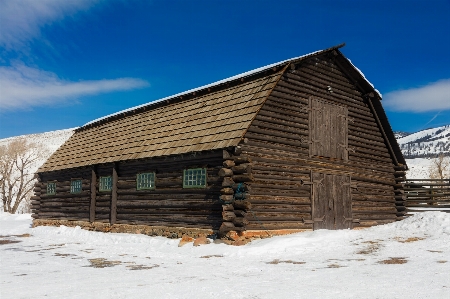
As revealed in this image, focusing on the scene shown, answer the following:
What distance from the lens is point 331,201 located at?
16656 mm

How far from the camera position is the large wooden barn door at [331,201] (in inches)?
633

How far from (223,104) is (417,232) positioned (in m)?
8.23

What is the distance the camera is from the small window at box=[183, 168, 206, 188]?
1523 centimetres

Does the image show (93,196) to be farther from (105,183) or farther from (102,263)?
(102,263)

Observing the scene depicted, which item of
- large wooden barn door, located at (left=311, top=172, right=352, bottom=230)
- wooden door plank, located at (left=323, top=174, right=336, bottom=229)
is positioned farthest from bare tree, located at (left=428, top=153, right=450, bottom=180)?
wooden door plank, located at (left=323, top=174, right=336, bottom=229)

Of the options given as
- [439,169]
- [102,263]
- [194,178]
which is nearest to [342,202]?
[194,178]

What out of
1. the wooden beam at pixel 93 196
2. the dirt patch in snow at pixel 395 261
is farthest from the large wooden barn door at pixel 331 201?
the wooden beam at pixel 93 196

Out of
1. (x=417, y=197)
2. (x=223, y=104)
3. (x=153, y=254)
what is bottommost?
(x=153, y=254)

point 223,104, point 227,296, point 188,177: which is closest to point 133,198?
point 188,177

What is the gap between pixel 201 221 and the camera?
15.1 m

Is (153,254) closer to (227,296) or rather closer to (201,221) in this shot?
(201,221)

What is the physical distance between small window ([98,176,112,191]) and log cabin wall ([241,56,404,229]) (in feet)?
27.5

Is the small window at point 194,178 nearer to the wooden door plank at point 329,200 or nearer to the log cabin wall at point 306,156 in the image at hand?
the log cabin wall at point 306,156

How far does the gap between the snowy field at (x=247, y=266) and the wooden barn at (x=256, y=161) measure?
1308mm
